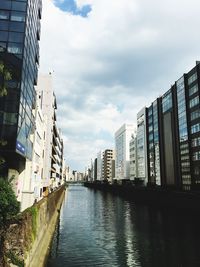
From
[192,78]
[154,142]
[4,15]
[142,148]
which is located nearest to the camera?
[4,15]

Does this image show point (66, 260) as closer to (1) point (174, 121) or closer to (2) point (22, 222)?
(2) point (22, 222)

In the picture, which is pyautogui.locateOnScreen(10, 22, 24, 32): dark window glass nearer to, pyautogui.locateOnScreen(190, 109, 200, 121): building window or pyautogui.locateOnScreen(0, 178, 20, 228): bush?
pyautogui.locateOnScreen(0, 178, 20, 228): bush

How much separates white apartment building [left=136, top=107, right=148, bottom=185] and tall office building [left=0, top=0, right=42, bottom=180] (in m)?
106

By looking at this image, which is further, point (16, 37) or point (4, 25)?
point (4, 25)

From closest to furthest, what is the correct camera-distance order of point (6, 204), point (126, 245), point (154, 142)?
point (6, 204) → point (126, 245) → point (154, 142)

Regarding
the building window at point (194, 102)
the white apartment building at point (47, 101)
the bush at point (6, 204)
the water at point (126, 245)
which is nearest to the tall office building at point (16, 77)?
the water at point (126, 245)

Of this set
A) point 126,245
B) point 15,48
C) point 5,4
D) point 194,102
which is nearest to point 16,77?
point 15,48

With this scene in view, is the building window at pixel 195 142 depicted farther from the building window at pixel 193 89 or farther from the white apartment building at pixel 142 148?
the white apartment building at pixel 142 148

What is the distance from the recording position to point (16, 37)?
38.4 metres

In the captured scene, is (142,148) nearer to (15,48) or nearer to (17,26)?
(17,26)

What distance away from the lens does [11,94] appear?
3538 centimetres

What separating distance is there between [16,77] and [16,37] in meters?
6.06

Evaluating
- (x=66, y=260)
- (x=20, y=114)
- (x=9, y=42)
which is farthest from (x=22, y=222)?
(x=9, y=42)

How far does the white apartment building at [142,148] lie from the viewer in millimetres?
144125
